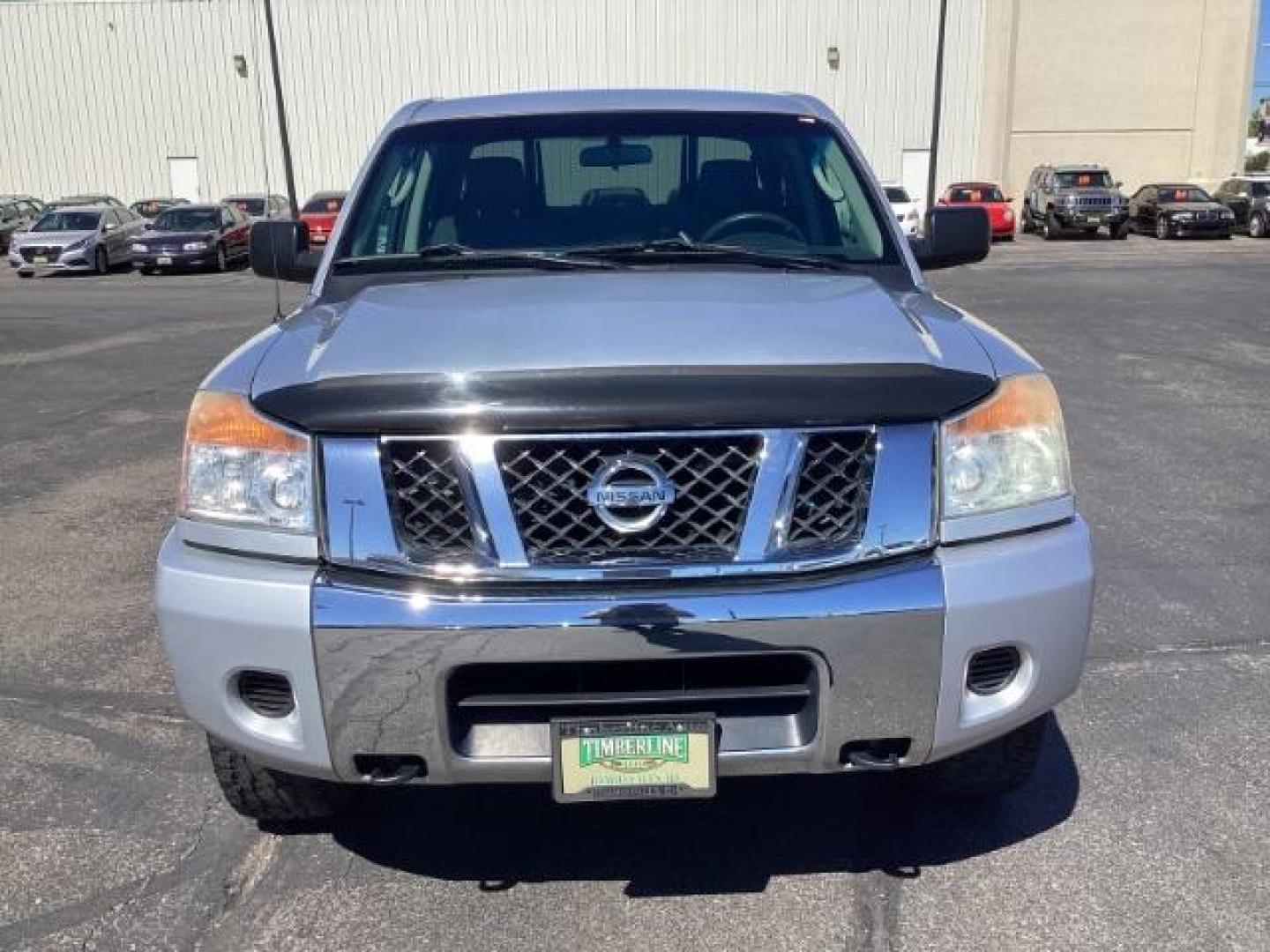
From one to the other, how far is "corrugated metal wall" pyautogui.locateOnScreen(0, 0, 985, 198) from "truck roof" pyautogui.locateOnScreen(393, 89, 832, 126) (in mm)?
33048

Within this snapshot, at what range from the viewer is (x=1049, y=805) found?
3.32 meters

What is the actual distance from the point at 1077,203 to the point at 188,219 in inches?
882

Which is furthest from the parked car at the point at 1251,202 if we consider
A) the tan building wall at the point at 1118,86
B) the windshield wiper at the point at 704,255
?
the windshield wiper at the point at 704,255

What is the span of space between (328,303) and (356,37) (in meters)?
36.7

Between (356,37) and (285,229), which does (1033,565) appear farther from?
(356,37)

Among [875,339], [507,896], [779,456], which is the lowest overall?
[507,896]

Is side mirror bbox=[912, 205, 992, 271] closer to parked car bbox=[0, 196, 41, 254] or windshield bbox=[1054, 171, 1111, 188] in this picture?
windshield bbox=[1054, 171, 1111, 188]

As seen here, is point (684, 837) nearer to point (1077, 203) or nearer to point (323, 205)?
point (323, 205)

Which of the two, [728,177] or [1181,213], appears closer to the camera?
[728,177]

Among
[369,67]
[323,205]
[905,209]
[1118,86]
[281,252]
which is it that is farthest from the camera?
[1118,86]

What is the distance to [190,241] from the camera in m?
25.5

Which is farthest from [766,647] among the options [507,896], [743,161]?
[743,161]

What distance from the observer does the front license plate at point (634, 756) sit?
8.16 feet

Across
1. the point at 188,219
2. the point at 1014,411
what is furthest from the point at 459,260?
the point at 188,219
